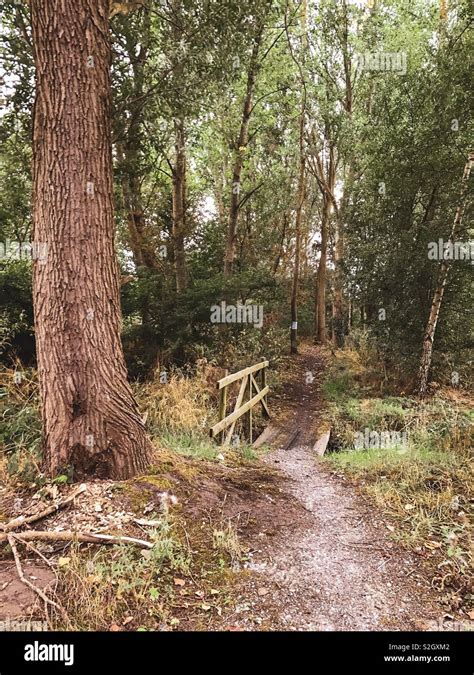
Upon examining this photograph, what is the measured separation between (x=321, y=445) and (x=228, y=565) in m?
4.91

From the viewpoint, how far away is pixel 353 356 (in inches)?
572

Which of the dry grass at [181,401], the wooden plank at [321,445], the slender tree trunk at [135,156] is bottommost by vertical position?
the wooden plank at [321,445]

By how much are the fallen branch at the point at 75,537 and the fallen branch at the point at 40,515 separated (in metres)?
0.09

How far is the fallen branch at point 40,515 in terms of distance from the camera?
3.05 metres

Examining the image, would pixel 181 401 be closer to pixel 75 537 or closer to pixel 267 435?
pixel 267 435

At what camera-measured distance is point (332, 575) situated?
3.11 metres

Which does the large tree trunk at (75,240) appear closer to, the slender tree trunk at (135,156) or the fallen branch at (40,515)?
the fallen branch at (40,515)

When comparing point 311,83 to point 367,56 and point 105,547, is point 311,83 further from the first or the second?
point 105,547

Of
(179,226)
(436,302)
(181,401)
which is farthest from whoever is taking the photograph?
(179,226)

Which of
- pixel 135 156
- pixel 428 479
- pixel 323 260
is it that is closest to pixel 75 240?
pixel 428 479

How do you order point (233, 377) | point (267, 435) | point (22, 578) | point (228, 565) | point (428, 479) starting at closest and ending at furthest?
point (22, 578) → point (228, 565) → point (428, 479) → point (233, 377) → point (267, 435)

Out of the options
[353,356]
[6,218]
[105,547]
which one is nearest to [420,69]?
[353,356]

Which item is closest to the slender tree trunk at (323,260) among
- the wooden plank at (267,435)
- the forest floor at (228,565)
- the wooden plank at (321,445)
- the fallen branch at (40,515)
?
the wooden plank at (267,435)

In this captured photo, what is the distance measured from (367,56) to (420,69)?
5.48 metres
